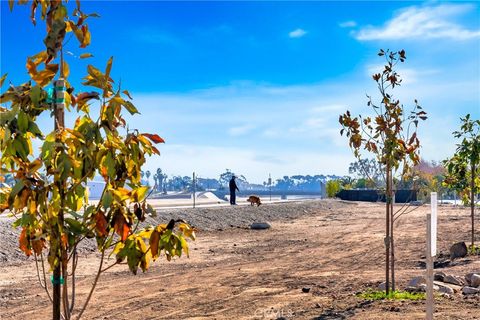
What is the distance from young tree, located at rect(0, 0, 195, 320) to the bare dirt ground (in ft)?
17.4

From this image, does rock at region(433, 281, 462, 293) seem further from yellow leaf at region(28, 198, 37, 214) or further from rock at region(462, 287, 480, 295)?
yellow leaf at region(28, 198, 37, 214)

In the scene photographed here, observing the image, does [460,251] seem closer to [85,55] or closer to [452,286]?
[452,286]

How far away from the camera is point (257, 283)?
11312 millimetres

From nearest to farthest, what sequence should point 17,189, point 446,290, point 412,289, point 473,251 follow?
point 17,189, point 446,290, point 412,289, point 473,251

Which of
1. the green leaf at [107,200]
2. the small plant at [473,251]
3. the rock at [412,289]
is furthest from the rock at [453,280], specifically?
the green leaf at [107,200]

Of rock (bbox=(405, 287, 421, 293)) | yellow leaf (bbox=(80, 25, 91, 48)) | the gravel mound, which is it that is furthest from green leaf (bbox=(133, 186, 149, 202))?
the gravel mound

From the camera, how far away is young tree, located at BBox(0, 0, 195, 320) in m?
3.12

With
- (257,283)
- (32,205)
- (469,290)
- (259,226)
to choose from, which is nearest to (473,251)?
(469,290)

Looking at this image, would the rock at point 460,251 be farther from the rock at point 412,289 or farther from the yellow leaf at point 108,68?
the yellow leaf at point 108,68

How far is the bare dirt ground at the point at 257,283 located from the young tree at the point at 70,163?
530 centimetres

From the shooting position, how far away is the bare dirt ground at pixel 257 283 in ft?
28.1

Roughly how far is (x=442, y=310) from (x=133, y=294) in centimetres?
530

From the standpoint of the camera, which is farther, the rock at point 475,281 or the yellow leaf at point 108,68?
the rock at point 475,281

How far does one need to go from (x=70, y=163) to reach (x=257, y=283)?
28.5 ft
